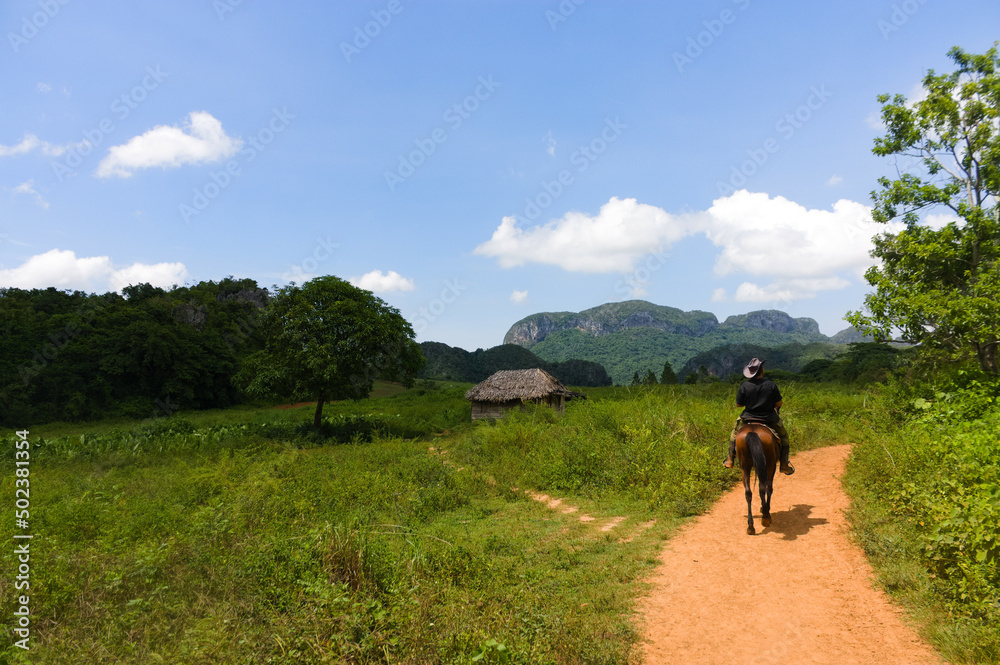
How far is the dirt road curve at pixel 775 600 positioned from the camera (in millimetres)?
4324

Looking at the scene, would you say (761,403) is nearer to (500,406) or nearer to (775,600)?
(775,600)

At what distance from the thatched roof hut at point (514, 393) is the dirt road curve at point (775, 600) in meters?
19.1

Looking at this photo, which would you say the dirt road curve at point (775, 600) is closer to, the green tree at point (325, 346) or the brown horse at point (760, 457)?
the brown horse at point (760, 457)

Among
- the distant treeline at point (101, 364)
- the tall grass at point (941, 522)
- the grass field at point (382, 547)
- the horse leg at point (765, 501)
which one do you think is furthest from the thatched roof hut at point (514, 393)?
the distant treeline at point (101, 364)

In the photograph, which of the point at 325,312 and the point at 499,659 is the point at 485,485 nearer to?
the point at 499,659

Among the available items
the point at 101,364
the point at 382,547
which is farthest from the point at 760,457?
the point at 101,364

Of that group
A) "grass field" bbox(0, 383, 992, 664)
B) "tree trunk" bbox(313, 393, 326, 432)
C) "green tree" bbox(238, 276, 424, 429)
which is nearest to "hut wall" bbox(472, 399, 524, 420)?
"green tree" bbox(238, 276, 424, 429)

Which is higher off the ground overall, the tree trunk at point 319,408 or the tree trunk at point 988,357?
the tree trunk at point 988,357

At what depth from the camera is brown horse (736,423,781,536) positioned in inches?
271

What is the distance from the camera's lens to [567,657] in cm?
407

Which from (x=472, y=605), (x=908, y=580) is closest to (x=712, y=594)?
(x=908, y=580)

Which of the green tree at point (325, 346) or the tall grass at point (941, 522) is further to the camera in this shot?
the green tree at point (325, 346)

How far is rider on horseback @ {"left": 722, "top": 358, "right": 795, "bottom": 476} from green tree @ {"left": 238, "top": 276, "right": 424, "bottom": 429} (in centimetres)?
1534

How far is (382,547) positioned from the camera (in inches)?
219
